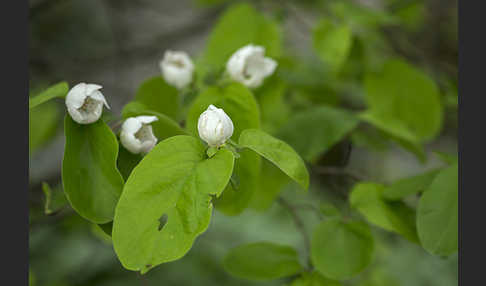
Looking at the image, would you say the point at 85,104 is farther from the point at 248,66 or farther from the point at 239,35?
the point at 239,35

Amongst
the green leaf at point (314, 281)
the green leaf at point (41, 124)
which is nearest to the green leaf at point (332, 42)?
the green leaf at point (314, 281)

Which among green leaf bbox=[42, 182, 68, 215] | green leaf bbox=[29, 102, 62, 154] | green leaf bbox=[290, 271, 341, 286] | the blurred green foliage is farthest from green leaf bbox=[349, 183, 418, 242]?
green leaf bbox=[29, 102, 62, 154]

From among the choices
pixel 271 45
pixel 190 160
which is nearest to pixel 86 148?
pixel 190 160

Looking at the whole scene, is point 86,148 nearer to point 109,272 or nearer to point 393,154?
point 109,272

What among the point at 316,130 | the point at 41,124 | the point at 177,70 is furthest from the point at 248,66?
the point at 41,124

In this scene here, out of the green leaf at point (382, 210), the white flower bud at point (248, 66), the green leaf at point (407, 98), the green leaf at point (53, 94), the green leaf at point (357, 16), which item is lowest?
the green leaf at point (407, 98)

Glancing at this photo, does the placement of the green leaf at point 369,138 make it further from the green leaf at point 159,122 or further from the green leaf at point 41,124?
the green leaf at point 41,124
